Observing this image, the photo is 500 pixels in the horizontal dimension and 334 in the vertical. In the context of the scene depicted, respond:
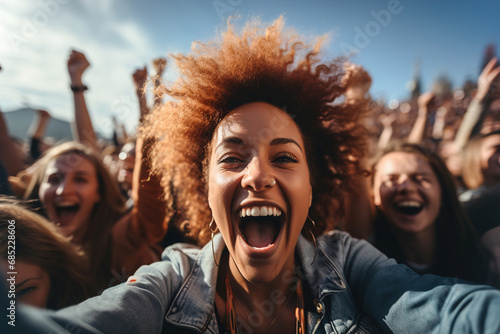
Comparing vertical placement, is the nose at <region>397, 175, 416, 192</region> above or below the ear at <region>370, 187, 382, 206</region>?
above

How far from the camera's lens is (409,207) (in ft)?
8.11

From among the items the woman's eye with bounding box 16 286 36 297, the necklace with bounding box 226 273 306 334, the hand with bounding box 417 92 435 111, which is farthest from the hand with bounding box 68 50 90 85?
the hand with bounding box 417 92 435 111

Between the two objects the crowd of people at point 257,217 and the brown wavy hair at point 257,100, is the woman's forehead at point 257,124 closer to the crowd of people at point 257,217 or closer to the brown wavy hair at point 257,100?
the crowd of people at point 257,217

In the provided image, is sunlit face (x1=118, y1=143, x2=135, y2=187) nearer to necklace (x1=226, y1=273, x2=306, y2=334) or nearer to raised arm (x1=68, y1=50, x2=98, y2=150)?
raised arm (x1=68, y1=50, x2=98, y2=150)

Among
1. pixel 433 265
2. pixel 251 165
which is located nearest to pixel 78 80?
pixel 251 165

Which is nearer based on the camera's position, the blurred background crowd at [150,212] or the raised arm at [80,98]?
the blurred background crowd at [150,212]

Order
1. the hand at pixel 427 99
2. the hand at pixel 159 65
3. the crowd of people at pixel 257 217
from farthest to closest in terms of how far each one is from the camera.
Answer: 1. the hand at pixel 427 99
2. the hand at pixel 159 65
3. the crowd of people at pixel 257 217

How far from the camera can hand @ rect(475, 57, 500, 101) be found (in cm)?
312

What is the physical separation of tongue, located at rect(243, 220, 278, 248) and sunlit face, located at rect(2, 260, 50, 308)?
148cm

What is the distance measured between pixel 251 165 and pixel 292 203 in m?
0.35

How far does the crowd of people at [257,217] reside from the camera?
1.37m

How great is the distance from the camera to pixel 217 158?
1.62 metres

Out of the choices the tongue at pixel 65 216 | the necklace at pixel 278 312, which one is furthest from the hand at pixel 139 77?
the necklace at pixel 278 312

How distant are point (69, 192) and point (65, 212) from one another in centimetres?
23
